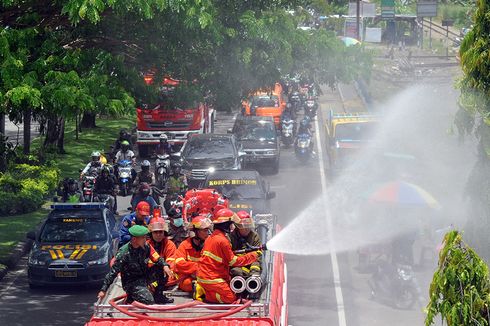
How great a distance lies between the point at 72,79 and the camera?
57.3 ft

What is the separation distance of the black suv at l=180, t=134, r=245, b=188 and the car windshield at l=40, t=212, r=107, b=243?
9.31 metres

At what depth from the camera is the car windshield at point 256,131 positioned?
38500 millimetres

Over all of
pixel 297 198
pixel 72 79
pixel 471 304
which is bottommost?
pixel 297 198

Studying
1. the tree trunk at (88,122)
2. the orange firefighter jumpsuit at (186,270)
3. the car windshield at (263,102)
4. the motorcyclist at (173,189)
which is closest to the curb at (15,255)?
the motorcyclist at (173,189)

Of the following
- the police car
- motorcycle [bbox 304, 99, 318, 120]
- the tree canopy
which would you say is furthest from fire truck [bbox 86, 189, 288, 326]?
motorcycle [bbox 304, 99, 318, 120]

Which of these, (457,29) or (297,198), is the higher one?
(457,29)

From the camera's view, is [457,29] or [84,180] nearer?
[84,180]

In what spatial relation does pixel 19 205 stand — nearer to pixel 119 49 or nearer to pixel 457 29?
pixel 119 49

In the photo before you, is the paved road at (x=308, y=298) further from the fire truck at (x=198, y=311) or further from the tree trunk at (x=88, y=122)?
the tree trunk at (x=88, y=122)

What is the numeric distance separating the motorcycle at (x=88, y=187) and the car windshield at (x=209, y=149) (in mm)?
5655

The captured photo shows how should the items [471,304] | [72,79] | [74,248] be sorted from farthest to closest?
[74,248] < [72,79] < [471,304]

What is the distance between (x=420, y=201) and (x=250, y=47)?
5180 mm

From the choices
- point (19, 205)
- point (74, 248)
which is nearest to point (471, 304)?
point (74, 248)

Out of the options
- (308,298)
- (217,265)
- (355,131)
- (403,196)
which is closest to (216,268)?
(217,265)
